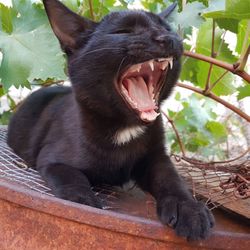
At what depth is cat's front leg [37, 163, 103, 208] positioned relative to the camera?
3.27ft

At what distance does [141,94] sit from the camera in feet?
3.77

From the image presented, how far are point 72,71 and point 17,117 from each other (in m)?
0.56

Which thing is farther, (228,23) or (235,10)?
(228,23)

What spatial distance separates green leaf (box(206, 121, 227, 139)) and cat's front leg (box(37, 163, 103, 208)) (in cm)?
115

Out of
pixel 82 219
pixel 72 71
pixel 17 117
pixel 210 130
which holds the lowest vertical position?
pixel 210 130

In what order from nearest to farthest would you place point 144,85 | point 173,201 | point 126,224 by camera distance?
point 126,224 < point 173,201 < point 144,85

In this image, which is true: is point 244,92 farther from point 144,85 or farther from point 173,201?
point 173,201

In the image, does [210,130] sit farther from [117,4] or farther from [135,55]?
[135,55]

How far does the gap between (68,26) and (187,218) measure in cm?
58

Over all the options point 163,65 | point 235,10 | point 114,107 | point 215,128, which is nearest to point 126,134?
point 114,107

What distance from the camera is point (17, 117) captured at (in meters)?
1.66

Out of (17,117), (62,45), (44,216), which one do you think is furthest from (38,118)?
(44,216)

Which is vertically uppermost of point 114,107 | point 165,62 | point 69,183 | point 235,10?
point 235,10

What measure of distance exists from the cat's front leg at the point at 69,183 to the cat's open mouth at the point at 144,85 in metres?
0.20
